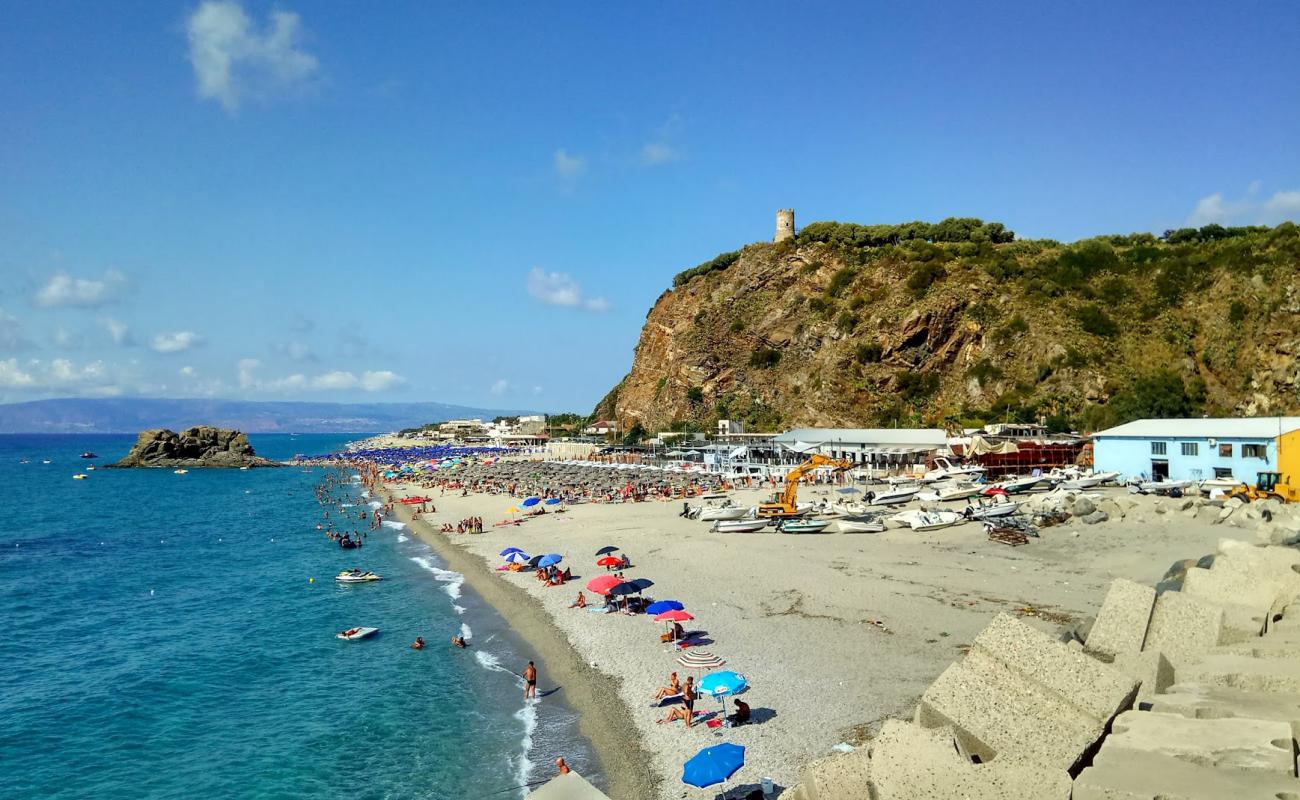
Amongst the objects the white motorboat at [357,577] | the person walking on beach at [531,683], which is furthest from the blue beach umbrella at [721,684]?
the white motorboat at [357,577]

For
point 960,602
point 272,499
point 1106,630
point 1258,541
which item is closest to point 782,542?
point 960,602

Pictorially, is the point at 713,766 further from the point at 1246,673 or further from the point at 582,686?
the point at 1246,673

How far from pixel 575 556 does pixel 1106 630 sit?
79.5 ft

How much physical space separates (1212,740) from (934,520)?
27.4 m

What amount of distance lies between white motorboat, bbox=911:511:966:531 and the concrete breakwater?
69.6 feet

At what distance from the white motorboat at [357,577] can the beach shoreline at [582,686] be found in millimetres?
3692

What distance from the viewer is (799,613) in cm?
2150

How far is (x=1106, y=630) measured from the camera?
10.8 meters

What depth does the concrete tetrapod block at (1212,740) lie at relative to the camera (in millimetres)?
6230

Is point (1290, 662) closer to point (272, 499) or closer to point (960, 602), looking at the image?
point (960, 602)

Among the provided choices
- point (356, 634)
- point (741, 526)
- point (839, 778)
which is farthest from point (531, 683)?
point (741, 526)

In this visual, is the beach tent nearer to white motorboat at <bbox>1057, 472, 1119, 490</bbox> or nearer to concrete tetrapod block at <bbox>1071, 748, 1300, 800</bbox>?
concrete tetrapod block at <bbox>1071, 748, 1300, 800</bbox>

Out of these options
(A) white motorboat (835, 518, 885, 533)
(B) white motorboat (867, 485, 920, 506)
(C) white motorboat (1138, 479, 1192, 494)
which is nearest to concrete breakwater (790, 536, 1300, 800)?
(A) white motorboat (835, 518, 885, 533)

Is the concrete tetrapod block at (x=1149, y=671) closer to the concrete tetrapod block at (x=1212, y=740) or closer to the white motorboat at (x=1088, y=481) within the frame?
the concrete tetrapod block at (x=1212, y=740)
